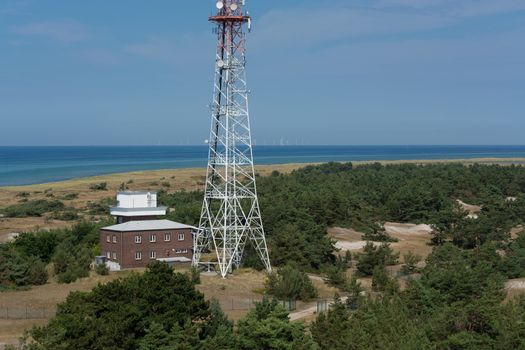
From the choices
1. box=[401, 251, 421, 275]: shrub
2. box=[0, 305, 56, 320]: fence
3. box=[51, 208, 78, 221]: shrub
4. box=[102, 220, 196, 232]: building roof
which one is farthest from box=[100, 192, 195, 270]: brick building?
box=[51, 208, 78, 221]: shrub

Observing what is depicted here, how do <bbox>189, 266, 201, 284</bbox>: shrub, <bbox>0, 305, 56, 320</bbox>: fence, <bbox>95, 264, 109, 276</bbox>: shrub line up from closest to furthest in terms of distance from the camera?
1. <bbox>0, 305, 56, 320</bbox>: fence
2. <bbox>189, 266, 201, 284</bbox>: shrub
3. <bbox>95, 264, 109, 276</bbox>: shrub

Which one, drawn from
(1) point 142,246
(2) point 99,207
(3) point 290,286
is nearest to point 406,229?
(1) point 142,246

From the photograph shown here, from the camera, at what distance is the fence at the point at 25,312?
37000 mm

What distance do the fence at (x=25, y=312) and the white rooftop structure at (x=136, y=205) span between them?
47.4 feet

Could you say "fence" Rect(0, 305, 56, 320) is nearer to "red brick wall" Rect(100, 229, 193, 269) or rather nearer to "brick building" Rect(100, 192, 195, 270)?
"red brick wall" Rect(100, 229, 193, 269)

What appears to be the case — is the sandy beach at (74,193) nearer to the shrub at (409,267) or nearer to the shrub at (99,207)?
the shrub at (99,207)

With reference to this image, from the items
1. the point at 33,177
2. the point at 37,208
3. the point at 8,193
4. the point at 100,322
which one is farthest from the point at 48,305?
the point at 33,177

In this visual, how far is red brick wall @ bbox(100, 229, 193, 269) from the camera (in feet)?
160

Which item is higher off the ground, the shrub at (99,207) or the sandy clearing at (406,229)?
the shrub at (99,207)

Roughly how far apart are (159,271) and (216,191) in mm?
17141

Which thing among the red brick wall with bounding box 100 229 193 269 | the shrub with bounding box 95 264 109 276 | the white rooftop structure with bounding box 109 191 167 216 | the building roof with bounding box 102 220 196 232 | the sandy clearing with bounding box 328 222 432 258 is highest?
the white rooftop structure with bounding box 109 191 167 216

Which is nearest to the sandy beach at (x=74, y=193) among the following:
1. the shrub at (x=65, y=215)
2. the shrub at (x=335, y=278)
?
the shrub at (x=65, y=215)

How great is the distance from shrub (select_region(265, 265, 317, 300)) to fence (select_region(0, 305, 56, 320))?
12.0 metres

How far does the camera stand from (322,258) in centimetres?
5416
